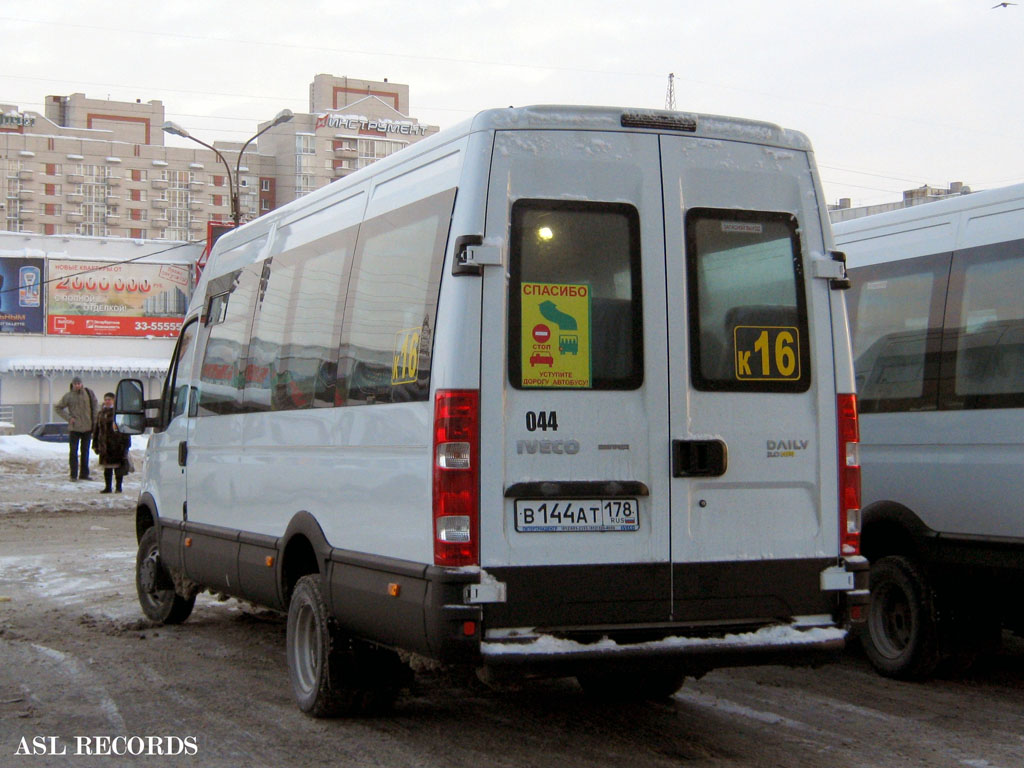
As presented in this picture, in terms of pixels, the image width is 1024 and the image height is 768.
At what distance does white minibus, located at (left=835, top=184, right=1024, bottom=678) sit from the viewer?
22.3 ft

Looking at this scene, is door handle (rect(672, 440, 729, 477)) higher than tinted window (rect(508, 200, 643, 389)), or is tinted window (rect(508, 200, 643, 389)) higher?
tinted window (rect(508, 200, 643, 389))

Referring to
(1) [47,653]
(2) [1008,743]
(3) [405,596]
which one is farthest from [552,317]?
(1) [47,653]

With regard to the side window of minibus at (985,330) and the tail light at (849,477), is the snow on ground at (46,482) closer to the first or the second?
the side window of minibus at (985,330)

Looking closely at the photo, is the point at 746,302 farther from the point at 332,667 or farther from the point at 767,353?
the point at 332,667

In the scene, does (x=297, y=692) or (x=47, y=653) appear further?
(x=47, y=653)

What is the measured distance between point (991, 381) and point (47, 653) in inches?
233

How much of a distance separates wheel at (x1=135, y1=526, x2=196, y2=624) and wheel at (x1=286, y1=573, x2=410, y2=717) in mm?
2800

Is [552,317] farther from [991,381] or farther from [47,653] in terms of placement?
[47,653]

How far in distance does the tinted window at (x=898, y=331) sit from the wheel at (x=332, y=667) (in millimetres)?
Answer: 3412

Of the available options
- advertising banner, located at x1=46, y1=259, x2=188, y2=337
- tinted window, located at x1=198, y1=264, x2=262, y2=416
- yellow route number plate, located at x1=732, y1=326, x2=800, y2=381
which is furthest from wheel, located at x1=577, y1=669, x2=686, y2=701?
advertising banner, located at x1=46, y1=259, x2=188, y2=337

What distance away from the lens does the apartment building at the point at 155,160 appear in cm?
13312

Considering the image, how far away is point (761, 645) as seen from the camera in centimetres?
537

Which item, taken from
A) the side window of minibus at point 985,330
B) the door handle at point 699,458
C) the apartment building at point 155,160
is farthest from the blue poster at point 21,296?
the apartment building at point 155,160

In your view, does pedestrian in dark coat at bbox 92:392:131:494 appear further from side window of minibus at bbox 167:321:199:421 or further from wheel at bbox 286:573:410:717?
wheel at bbox 286:573:410:717
